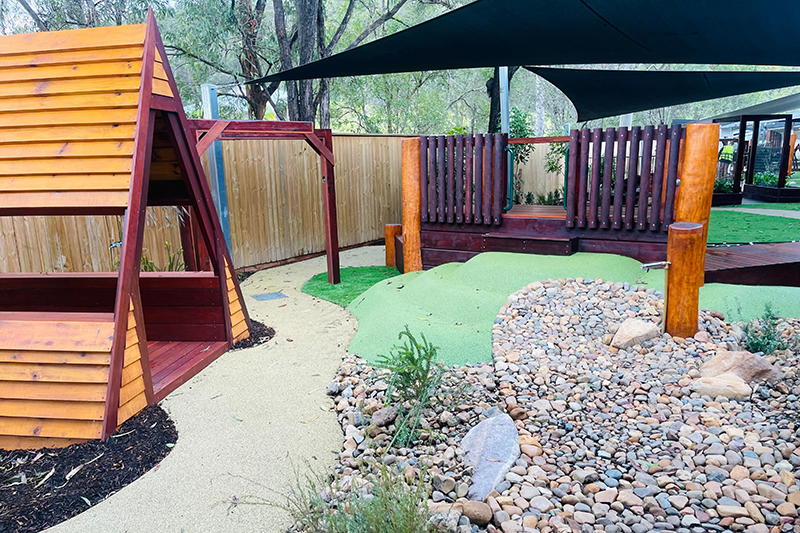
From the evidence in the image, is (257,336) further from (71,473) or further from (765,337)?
(765,337)

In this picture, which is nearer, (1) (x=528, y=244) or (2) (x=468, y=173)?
(1) (x=528, y=244)

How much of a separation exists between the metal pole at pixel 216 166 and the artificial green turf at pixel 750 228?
6.48 meters

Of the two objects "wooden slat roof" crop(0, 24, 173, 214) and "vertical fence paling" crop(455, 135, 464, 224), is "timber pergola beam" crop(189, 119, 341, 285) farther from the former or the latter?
"vertical fence paling" crop(455, 135, 464, 224)

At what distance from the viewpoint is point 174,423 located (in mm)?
3264

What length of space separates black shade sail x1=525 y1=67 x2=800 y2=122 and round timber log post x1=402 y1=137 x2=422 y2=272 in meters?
2.21

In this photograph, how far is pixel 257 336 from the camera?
485 centimetres

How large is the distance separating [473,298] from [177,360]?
8.53 ft

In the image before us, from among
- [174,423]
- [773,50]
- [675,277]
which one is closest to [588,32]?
[773,50]

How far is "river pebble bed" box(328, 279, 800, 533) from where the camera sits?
2.12 m

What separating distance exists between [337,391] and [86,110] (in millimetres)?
2486

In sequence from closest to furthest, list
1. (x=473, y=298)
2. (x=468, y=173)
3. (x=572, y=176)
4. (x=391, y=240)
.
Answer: (x=473, y=298)
(x=572, y=176)
(x=468, y=173)
(x=391, y=240)

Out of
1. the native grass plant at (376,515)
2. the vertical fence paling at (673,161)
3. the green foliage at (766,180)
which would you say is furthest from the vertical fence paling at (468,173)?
the green foliage at (766,180)

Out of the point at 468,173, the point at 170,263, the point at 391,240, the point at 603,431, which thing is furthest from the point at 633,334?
the point at 170,263

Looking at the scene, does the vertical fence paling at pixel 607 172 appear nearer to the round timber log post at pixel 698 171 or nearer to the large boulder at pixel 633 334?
the round timber log post at pixel 698 171
